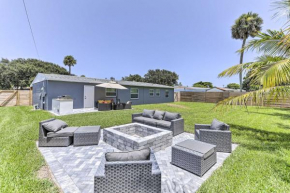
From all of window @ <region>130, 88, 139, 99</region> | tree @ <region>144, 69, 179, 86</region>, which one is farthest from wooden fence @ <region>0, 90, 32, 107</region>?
tree @ <region>144, 69, 179, 86</region>

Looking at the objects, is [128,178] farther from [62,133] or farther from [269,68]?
[269,68]

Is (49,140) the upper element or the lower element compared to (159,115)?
lower

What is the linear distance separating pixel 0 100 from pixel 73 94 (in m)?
8.03

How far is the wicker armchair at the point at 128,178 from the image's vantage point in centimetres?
179

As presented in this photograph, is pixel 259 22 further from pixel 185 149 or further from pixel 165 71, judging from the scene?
pixel 165 71

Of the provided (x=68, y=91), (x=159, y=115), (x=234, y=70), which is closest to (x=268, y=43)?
(x=234, y=70)

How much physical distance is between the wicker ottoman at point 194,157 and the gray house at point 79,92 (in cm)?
1085

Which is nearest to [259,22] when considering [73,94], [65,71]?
[73,94]

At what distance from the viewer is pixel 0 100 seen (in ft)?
41.1

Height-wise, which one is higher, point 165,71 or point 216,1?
point 165,71

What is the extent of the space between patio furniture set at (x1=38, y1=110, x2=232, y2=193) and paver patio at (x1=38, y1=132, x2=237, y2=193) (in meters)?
0.17

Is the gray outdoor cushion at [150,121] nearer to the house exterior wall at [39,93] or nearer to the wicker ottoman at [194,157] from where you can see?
the wicker ottoman at [194,157]

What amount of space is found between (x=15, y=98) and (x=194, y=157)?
700 inches

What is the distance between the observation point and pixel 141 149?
2768 mm
